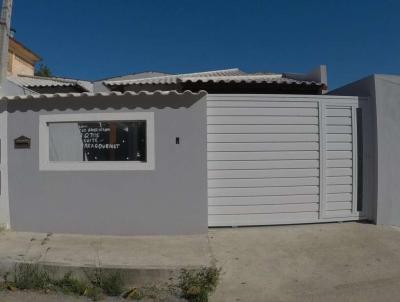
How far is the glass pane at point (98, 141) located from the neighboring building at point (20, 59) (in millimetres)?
13128

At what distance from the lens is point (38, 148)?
732 cm

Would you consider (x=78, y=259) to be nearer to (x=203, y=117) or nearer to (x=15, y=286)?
(x=15, y=286)

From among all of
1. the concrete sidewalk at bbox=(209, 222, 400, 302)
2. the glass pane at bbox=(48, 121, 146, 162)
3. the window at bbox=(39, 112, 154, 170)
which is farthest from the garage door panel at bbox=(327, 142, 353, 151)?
the glass pane at bbox=(48, 121, 146, 162)

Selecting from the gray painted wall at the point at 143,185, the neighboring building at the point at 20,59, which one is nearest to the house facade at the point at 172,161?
the gray painted wall at the point at 143,185

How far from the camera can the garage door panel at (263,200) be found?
7625 mm

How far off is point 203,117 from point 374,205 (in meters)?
3.69

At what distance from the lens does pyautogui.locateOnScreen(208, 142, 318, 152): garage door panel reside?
7.63 metres

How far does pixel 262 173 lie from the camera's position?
7.71 metres

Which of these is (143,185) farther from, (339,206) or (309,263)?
(339,206)

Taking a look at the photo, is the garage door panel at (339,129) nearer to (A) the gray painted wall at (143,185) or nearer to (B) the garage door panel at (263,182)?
(B) the garage door panel at (263,182)

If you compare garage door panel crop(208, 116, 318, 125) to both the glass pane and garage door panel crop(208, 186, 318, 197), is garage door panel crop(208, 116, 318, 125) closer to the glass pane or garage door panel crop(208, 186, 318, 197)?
garage door panel crop(208, 186, 318, 197)

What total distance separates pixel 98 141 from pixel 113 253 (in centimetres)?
217

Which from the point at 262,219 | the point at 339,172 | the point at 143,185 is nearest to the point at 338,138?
the point at 339,172

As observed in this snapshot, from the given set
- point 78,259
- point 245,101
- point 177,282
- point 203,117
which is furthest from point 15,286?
point 245,101
